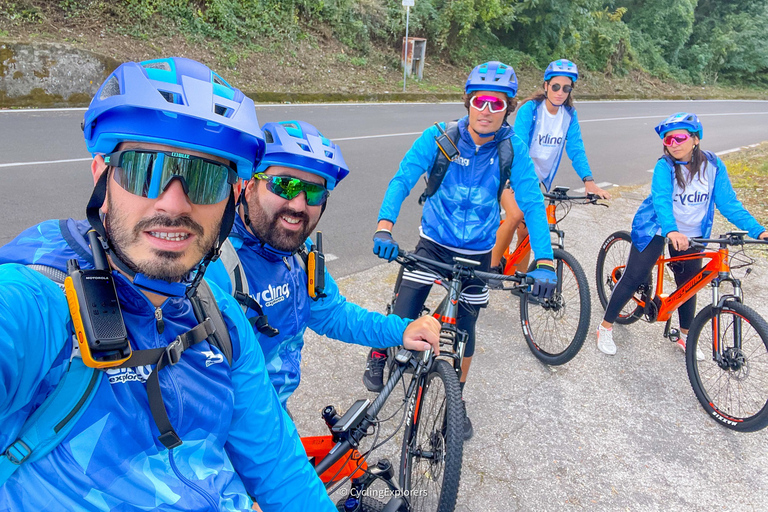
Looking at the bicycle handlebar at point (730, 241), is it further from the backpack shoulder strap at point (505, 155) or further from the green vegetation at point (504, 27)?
the green vegetation at point (504, 27)

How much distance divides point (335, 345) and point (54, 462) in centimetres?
317

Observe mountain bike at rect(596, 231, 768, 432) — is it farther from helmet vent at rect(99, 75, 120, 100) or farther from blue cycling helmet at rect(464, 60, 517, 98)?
helmet vent at rect(99, 75, 120, 100)

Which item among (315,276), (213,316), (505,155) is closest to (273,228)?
(315,276)

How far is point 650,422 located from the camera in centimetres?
364

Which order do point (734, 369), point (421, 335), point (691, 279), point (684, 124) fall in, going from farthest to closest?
point (691, 279) < point (684, 124) < point (734, 369) < point (421, 335)

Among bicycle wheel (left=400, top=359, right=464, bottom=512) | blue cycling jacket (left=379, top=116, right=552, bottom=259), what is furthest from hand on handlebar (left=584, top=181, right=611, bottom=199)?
bicycle wheel (left=400, top=359, right=464, bottom=512)

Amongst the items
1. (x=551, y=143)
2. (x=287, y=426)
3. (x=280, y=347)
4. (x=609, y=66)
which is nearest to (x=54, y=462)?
(x=287, y=426)

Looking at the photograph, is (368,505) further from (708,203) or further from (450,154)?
(708,203)

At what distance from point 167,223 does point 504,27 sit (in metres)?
28.5

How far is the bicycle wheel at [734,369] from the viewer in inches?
138

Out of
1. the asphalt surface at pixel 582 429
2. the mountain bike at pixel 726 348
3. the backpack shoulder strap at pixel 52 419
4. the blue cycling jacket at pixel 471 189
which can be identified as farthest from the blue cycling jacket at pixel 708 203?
the backpack shoulder strap at pixel 52 419

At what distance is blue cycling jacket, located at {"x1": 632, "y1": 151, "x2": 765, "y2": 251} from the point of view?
389 cm

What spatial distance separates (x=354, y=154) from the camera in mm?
10336

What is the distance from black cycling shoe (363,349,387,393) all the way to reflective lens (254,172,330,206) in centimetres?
187
